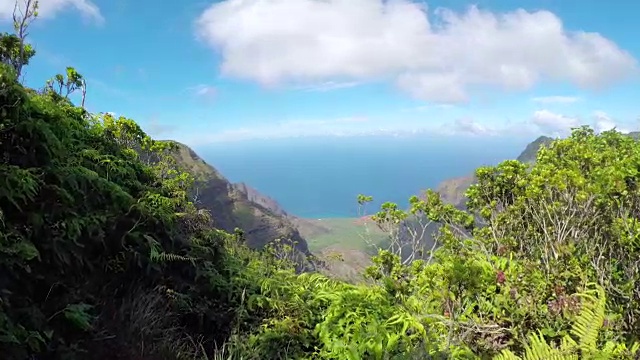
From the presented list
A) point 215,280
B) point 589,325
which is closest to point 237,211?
point 215,280

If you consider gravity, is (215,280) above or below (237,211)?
above

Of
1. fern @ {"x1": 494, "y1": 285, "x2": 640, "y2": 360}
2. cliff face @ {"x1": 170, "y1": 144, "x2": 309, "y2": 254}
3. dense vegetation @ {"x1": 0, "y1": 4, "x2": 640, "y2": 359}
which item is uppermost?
dense vegetation @ {"x1": 0, "y1": 4, "x2": 640, "y2": 359}

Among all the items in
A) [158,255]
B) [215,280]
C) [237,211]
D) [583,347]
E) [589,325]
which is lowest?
[237,211]

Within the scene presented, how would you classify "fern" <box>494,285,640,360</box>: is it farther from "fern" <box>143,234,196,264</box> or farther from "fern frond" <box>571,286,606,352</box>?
"fern" <box>143,234,196,264</box>

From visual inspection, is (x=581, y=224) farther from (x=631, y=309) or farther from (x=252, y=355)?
(x=252, y=355)

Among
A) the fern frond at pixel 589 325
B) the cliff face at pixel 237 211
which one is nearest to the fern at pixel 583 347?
the fern frond at pixel 589 325

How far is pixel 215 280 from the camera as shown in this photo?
4816 mm

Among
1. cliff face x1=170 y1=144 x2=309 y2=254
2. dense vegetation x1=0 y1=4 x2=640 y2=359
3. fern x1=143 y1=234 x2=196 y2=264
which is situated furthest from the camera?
cliff face x1=170 y1=144 x2=309 y2=254

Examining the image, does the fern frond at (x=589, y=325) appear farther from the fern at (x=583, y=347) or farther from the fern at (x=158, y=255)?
the fern at (x=158, y=255)

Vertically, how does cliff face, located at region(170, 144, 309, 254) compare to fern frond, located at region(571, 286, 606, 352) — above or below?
below

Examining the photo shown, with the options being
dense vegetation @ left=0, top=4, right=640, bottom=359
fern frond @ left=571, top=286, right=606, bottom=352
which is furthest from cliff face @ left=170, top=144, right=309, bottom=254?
fern frond @ left=571, top=286, right=606, bottom=352

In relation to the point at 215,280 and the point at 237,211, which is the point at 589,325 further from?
the point at 237,211

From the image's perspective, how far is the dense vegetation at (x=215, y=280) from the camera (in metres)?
3.19

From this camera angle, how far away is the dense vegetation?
3.19 metres
